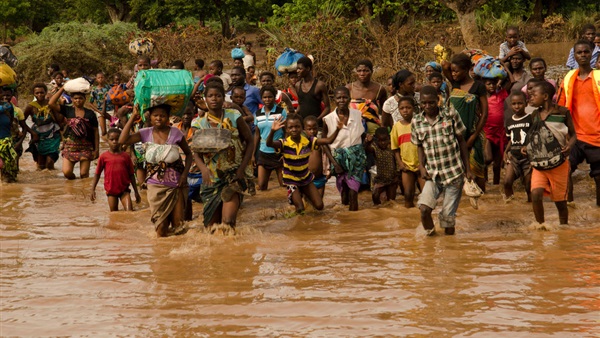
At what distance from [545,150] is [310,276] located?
9.24ft

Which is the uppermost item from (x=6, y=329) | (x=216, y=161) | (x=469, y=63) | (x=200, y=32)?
(x=200, y=32)

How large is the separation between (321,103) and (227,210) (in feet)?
9.58

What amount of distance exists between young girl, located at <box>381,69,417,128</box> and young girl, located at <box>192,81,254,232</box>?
230cm

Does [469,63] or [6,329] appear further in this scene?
[469,63]

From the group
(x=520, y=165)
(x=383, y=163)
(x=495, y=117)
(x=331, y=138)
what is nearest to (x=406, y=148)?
(x=383, y=163)

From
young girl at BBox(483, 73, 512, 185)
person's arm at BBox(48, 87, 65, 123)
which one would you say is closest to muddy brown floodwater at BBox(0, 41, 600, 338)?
young girl at BBox(483, 73, 512, 185)

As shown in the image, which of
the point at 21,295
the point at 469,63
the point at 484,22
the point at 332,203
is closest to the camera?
the point at 21,295

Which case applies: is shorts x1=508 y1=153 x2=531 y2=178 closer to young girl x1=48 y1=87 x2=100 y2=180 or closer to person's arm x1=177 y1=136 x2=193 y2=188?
person's arm x1=177 y1=136 x2=193 y2=188

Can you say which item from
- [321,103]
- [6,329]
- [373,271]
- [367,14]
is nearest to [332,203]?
[321,103]

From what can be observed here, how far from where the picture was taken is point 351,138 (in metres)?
10.3

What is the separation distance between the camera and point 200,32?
29391 millimetres

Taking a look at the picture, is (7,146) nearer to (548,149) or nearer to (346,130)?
(346,130)

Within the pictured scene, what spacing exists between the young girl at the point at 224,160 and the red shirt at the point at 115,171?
2036 millimetres

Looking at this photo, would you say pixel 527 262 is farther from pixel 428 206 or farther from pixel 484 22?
pixel 484 22
